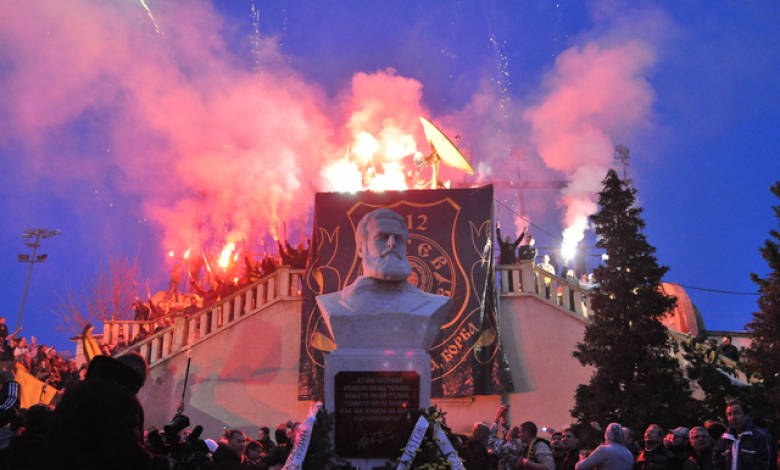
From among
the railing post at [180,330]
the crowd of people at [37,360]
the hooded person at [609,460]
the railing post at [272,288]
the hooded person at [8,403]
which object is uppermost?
the railing post at [272,288]

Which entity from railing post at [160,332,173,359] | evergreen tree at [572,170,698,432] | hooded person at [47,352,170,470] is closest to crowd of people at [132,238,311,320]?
railing post at [160,332,173,359]

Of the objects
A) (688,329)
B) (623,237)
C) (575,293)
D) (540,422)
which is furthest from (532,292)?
(688,329)

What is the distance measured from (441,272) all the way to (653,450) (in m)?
7.78

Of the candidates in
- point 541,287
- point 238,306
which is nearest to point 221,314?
point 238,306

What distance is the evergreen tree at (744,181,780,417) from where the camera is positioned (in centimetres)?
815

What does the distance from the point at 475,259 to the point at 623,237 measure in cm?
362

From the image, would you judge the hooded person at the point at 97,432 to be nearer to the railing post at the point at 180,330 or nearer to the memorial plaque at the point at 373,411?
the memorial plaque at the point at 373,411

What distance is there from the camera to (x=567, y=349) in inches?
515

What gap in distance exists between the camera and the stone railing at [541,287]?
1355 cm

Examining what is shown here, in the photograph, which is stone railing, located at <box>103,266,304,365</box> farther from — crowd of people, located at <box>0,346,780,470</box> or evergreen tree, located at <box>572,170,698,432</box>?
crowd of people, located at <box>0,346,780,470</box>

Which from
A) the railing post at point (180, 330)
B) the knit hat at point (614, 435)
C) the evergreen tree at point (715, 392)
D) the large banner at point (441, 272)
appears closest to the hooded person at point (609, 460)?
the knit hat at point (614, 435)

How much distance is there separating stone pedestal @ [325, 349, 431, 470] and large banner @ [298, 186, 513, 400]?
685cm

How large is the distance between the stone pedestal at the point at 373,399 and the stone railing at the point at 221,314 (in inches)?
340

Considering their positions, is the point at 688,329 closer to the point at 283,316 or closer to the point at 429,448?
the point at 283,316
